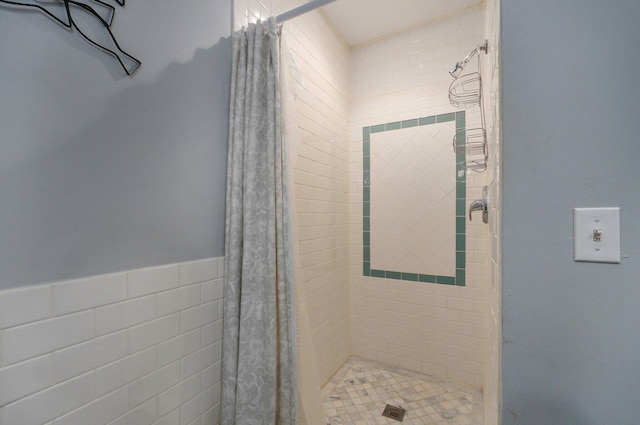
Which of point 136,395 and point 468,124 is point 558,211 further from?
point 468,124

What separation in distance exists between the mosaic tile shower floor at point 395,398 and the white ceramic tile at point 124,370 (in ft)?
3.96

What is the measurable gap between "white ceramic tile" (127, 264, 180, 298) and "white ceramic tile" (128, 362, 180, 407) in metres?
0.28

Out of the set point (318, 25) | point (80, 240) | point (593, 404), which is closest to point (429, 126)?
point (318, 25)

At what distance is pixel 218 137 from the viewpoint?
112 centimetres

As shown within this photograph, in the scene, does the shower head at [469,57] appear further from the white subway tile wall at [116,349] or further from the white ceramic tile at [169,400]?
the white ceramic tile at [169,400]

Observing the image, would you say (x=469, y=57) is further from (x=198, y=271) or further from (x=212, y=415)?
(x=212, y=415)

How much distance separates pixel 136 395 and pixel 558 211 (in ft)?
4.21

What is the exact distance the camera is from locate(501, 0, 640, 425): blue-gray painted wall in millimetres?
555

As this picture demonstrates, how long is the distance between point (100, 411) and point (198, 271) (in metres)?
0.46

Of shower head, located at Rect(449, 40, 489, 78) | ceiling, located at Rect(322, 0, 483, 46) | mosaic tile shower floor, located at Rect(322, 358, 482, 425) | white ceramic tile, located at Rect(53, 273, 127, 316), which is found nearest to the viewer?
white ceramic tile, located at Rect(53, 273, 127, 316)

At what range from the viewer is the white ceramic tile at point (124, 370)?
751 mm

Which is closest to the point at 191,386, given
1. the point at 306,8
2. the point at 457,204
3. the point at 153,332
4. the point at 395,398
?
the point at 153,332

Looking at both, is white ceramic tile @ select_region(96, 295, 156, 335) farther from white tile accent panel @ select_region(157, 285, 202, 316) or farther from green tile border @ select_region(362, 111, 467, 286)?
green tile border @ select_region(362, 111, 467, 286)

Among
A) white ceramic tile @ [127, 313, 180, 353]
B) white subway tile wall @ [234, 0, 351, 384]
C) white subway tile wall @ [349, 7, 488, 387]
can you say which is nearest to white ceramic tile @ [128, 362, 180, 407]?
white ceramic tile @ [127, 313, 180, 353]
